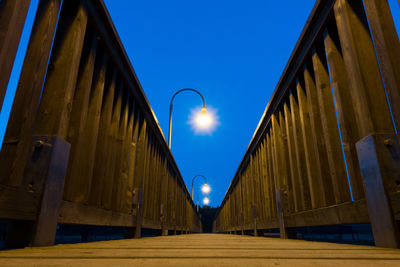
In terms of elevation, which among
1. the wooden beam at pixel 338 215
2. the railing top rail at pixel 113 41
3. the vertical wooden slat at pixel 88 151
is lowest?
the wooden beam at pixel 338 215

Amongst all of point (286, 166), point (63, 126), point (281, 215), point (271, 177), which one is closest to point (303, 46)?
point (286, 166)

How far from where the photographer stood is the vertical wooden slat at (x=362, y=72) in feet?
8.07

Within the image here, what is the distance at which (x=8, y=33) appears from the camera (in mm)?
1913

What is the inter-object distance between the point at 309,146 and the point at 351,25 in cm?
187

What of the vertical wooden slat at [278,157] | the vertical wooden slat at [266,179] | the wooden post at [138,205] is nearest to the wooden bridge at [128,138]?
the wooden post at [138,205]

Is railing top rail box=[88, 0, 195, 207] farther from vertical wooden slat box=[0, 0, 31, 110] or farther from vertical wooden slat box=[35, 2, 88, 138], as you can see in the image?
vertical wooden slat box=[0, 0, 31, 110]

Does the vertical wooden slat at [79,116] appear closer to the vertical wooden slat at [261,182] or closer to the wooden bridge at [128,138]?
the wooden bridge at [128,138]

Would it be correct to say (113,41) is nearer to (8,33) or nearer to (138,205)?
(8,33)

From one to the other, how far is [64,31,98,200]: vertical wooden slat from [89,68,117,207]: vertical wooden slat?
41 cm

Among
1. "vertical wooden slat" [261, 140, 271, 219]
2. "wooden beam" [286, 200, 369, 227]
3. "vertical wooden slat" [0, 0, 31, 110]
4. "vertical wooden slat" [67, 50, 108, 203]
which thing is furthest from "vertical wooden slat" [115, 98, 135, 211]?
"vertical wooden slat" [261, 140, 271, 219]

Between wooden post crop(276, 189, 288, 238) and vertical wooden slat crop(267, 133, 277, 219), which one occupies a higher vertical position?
vertical wooden slat crop(267, 133, 277, 219)

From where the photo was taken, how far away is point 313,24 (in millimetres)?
3703

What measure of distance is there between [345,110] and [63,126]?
10.2 ft

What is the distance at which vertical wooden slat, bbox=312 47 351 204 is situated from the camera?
3.08 metres
